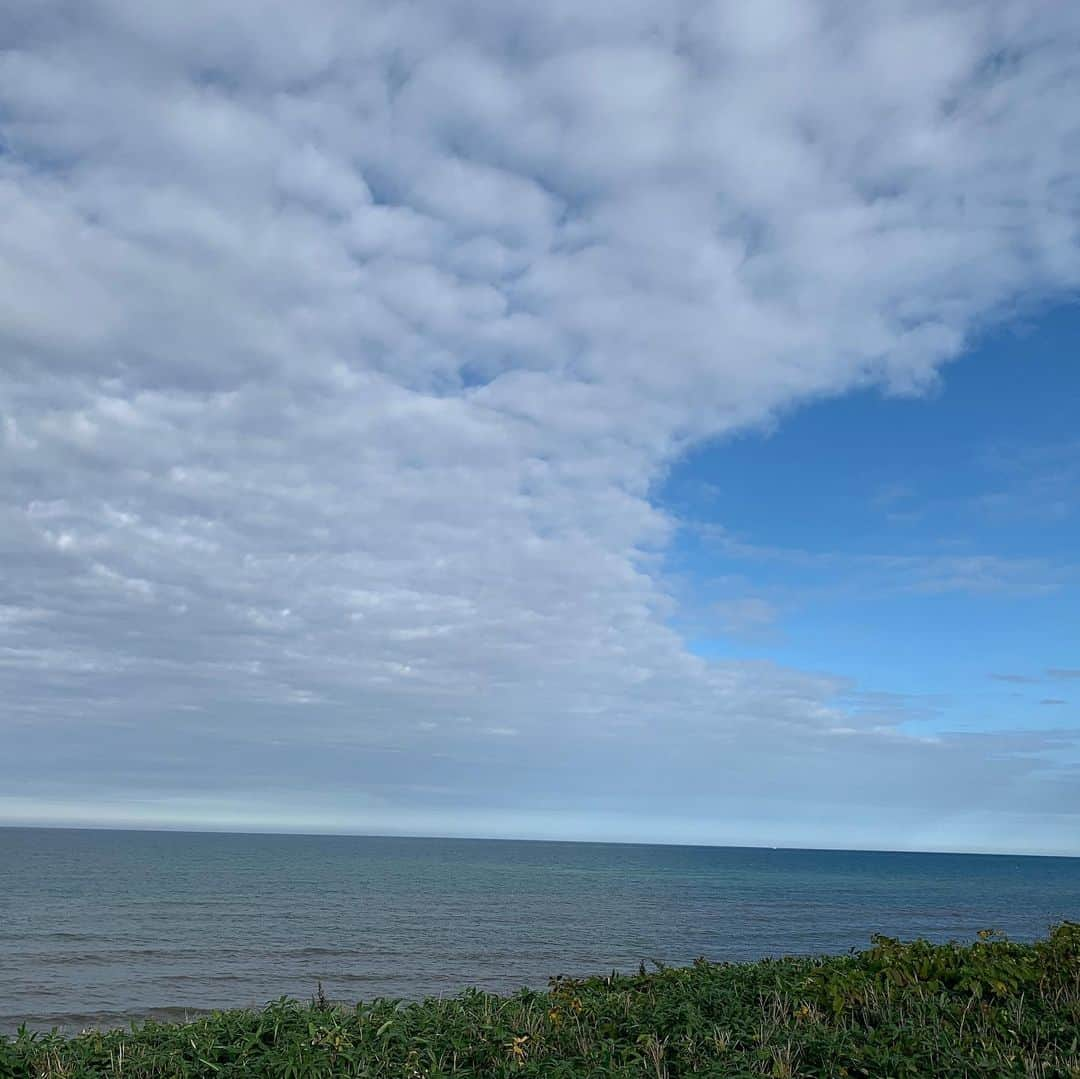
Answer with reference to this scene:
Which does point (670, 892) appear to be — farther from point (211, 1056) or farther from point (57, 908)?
point (211, 1056)

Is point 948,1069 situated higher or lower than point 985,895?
higher

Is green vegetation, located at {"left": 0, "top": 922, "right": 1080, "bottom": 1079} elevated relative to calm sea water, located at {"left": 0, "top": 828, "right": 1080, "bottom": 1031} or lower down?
elevated

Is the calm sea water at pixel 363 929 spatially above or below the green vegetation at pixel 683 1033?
below

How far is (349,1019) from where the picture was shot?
8.61 m

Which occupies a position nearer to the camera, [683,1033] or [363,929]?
[683,1033]

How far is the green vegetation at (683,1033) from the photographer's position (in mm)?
7520

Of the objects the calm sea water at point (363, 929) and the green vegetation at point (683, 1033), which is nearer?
the green vegetation at point (683, 1033)

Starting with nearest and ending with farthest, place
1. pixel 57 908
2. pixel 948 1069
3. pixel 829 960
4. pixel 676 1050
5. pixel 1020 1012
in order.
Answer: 1. pixel 948 1069
2. pixel 676 1050
3. pixel 1020 1012
4. pixel 829 960
5. pixel 57 908

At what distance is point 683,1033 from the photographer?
28.3 ft

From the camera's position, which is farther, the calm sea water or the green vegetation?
the calm sea water

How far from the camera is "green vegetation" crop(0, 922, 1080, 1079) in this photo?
7520 millimetres

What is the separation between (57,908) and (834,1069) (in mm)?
51045

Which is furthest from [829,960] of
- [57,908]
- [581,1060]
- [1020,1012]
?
[57,908]

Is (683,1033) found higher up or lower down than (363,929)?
higher up
